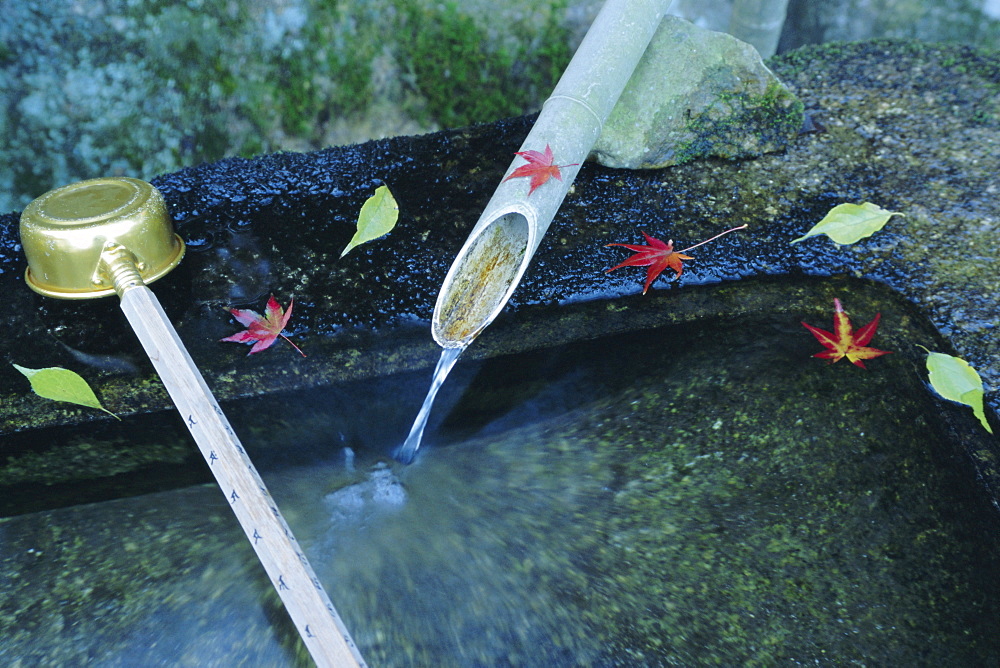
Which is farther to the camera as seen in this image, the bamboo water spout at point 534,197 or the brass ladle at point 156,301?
the bamboo water spout at point 534,197

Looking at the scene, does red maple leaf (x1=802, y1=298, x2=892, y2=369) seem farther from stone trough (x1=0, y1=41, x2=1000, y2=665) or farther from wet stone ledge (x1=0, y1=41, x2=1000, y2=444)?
wet stone ledge (x1=0, y1=41, x2=1000, y2=444)

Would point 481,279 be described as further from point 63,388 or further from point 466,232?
point 63,388

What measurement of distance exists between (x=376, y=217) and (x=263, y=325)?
53cm

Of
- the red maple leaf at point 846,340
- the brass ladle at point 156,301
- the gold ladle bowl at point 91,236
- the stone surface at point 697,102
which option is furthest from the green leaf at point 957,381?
the gold ladle bowl at point 91,236

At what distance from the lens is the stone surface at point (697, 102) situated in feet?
8.61

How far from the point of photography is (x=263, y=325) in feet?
6.81

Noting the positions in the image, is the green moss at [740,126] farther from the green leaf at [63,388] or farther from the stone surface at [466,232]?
the green leaf at [63,388]

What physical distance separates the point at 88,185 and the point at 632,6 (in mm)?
1765

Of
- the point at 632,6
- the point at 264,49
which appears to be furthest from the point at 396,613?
the point at 264,49

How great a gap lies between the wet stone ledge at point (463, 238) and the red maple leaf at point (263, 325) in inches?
1.1

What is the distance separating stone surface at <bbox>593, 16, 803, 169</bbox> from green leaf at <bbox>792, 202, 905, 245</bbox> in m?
0.45

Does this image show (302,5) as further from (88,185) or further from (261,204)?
(88,185)

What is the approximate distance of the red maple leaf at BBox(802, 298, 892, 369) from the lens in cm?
210

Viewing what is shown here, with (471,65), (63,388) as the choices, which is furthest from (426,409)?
(471,65)
